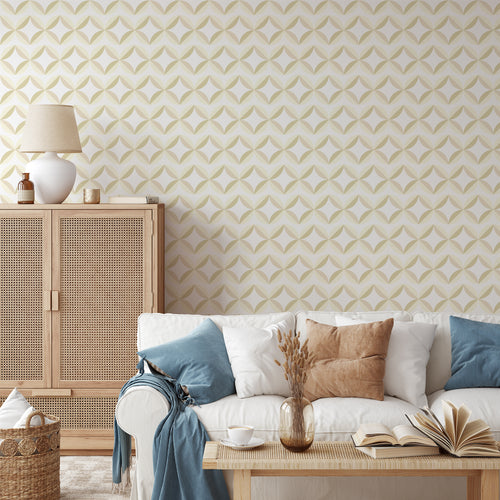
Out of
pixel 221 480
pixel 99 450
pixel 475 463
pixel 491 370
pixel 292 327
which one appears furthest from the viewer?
pixel 99 450

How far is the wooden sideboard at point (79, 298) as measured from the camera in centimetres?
402

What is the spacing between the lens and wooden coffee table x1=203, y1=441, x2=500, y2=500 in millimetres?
2400

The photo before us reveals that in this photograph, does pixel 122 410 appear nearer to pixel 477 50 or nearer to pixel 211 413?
pixel 211 413

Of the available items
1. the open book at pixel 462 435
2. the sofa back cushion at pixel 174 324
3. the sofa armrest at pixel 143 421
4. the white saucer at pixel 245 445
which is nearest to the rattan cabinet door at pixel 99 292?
the sofa back cushion at pixel 174 324

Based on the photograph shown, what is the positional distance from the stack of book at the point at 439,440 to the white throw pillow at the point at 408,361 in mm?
768

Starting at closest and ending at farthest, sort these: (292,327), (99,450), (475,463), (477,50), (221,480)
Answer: (475,463) → (221,480) → (292,327) → (99,450) → (477,50)

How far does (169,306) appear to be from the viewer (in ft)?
14.6

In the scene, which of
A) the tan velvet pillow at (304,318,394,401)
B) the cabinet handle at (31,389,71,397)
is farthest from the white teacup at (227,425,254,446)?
the cabinet handle at (31,389,71,397)

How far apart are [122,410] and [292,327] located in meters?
1.06

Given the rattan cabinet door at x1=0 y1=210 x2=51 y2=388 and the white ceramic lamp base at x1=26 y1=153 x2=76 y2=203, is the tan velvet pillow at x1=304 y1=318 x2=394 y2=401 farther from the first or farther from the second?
the white ceramic lamp base at x1=26 y1=153 x2=76 y2=203

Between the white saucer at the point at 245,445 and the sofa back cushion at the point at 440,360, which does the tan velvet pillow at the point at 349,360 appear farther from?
the white saucer at the point at 245,445

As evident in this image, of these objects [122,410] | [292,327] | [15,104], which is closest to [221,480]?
[122,410]

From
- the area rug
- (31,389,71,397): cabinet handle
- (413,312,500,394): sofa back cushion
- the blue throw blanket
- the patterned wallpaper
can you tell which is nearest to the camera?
the blue throw blanket

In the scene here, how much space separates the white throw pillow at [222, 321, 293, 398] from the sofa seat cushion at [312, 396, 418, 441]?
10.2 inches
